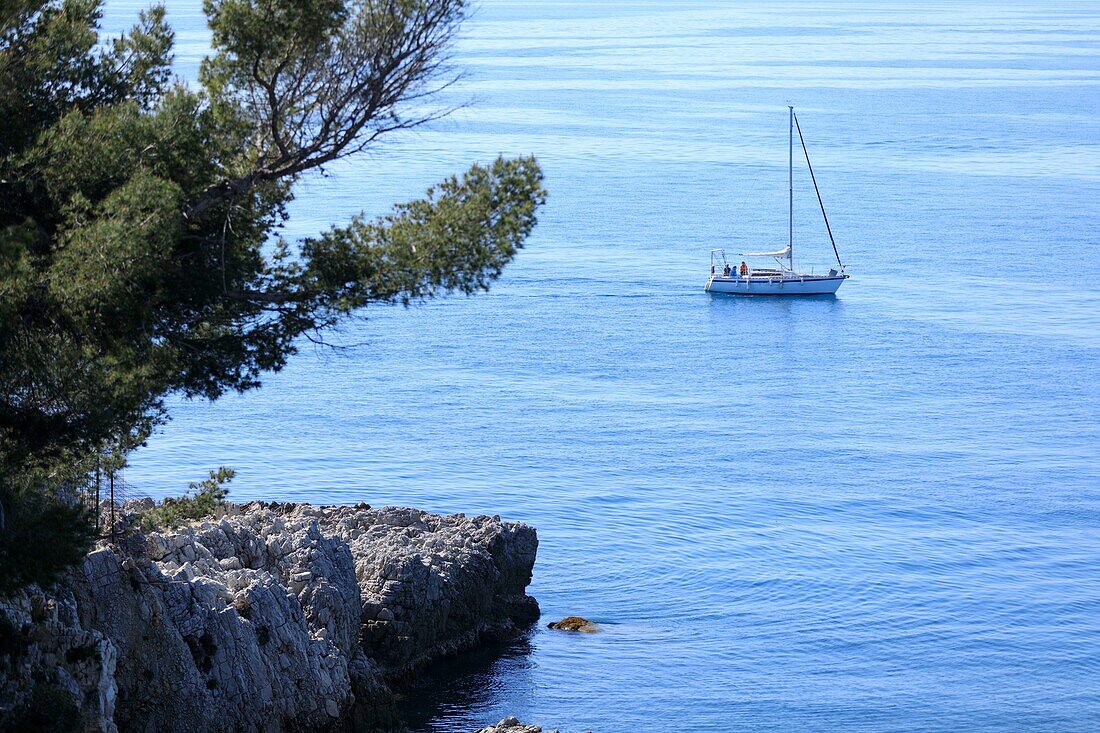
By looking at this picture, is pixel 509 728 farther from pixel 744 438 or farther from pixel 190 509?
pixel 744 438

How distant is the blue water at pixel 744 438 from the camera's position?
31016 millimetres

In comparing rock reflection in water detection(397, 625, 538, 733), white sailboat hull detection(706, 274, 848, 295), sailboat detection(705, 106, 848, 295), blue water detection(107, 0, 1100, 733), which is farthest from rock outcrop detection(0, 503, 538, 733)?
sailboat detection(705, 106, 848, 295)

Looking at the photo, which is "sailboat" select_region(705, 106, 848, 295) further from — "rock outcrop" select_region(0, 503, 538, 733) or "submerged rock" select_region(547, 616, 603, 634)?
"rock outcrop" select_region(0, 503, 538, 733)

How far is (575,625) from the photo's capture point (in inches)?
1312

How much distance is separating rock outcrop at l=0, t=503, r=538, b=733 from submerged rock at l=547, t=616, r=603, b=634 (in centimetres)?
194

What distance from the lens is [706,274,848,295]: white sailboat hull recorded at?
240 ft

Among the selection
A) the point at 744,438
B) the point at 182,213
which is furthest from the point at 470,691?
the point at 744,438

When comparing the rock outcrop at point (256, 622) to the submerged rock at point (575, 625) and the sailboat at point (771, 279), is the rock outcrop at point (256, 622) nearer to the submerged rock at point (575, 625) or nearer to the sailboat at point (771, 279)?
the submerged rock at point (575, 625)

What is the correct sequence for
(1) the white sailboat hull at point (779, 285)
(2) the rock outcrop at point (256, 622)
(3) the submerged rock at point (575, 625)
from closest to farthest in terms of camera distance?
(2) the rock outcrop at point (256, 622) < (3) the submerged rock at point (575, 625) < (1) the white sailboat hull at point (779, 285)

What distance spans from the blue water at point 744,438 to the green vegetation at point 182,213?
0.93 meters

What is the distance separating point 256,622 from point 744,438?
32.5 m

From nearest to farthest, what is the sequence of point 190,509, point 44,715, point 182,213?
point 182,213
point 44,715
point 190,509

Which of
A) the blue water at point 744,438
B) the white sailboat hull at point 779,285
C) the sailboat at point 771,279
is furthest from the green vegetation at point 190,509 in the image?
the white sailboat hull at point 779,285

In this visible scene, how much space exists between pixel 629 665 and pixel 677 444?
19646 mm
